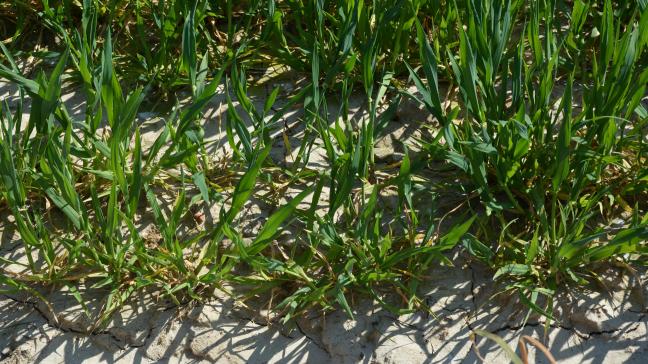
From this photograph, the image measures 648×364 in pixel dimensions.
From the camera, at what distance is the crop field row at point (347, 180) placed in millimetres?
1912

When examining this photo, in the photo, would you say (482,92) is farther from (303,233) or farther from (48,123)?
(48,123)

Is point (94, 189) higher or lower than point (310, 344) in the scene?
higher

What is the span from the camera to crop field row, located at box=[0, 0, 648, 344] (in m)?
1.91


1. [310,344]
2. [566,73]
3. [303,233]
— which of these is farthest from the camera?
[566,73]

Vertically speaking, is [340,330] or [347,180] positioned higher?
[347,180]

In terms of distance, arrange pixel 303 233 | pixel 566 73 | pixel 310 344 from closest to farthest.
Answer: pixel 310 344, pixel 303 233, pixel 566 73

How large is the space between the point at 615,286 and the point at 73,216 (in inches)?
44.6

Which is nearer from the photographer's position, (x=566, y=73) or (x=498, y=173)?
(x=498, y=173)

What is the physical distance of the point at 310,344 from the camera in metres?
1.90

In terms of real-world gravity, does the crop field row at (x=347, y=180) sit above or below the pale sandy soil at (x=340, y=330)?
above

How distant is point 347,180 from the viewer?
1.91 meters

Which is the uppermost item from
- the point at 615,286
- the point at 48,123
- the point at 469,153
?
the point at 48,123

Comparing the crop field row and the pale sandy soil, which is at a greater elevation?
the crop field row

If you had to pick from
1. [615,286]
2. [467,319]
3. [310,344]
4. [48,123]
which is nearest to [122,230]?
[48,123]
